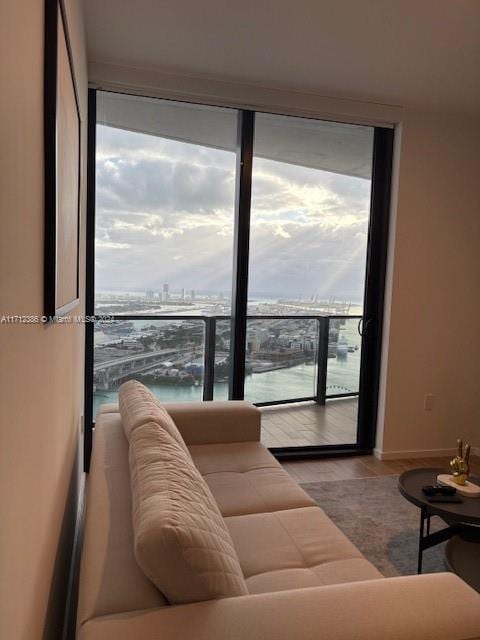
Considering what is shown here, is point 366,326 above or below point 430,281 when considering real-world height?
below

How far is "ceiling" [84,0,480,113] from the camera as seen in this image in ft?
8.08

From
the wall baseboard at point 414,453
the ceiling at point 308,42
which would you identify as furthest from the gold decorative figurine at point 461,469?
the ceiling at point 308,42

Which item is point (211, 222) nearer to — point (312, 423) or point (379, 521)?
point (312, 423)

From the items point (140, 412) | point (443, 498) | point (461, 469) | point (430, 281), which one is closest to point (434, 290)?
point (430, 281)

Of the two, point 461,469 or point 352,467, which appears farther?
point 352,467

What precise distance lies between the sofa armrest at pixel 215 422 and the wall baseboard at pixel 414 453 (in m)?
1.54

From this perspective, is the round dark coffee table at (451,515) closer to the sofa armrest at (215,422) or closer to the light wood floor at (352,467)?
the sofa armrest at (215,422)

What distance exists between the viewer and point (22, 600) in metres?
0.85

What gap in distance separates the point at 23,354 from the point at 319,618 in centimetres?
79

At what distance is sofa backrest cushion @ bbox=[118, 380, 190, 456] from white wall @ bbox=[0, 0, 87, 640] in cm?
45

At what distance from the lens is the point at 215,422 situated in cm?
275


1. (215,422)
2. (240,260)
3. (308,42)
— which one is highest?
(308,42)

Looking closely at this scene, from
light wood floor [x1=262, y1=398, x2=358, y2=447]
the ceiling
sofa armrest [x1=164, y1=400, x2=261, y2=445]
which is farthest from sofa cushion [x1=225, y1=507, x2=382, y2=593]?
the ceiling

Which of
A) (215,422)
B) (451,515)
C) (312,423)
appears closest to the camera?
(451,515)
